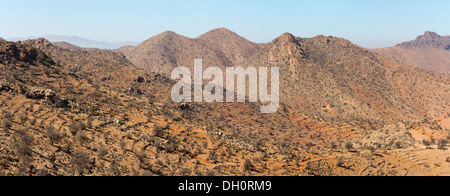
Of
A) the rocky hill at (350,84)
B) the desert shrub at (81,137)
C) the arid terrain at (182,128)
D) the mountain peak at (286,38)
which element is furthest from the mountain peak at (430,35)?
the desert shrub at (81,137)

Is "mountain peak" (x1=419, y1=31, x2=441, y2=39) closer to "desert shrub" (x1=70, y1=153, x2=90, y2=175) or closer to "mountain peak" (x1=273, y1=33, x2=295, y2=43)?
"mountain peak" (x1=273, y1=33, x2=295, y2=43)

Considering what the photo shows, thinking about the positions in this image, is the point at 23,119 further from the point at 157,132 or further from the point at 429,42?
the point at 429,42

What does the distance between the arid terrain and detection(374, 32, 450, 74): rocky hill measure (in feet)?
339

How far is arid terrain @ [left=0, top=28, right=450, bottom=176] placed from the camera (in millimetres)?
17328

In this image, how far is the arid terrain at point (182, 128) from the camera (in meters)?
17.3

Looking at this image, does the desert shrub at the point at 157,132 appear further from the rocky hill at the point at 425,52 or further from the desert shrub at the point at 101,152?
the rocky hill at the point at 425,52

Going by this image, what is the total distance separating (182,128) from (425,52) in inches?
8308

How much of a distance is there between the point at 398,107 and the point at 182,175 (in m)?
72.0

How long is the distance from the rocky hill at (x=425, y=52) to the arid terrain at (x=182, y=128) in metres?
103

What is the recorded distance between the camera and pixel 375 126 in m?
52.4

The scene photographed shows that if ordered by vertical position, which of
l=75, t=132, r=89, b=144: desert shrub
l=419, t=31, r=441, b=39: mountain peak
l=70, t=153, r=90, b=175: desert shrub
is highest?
l=419, t=31, r=441, b=39: mountain peak

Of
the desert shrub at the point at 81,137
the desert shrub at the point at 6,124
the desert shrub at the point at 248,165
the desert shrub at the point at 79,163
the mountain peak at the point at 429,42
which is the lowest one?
the desert shrub at the point at 248,165

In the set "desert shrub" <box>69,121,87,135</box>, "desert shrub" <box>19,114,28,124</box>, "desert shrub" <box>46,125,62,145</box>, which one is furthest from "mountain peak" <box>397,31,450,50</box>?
"desert shrub" <box>19,114,28,124</box>
